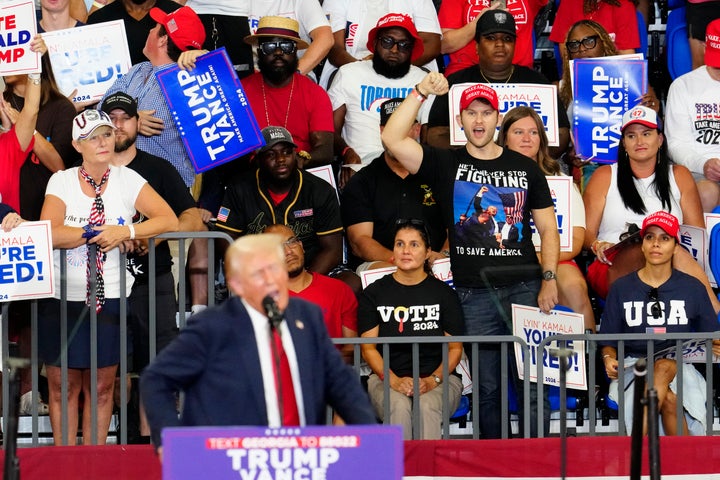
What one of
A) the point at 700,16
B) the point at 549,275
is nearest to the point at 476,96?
the point at 549,275

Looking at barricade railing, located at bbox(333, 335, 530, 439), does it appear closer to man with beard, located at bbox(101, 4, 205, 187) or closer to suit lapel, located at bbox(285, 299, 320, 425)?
man with beard, located at bbox(101, 4, 205, 187)

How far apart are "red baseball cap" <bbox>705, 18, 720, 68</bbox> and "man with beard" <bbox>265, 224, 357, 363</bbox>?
3.56m

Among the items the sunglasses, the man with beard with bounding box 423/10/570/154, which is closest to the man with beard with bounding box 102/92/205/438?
the sunglasses

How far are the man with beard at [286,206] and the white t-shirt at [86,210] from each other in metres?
1.04

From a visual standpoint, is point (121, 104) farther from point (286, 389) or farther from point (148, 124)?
point (286, 389)

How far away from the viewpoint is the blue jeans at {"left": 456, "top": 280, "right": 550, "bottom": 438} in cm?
843

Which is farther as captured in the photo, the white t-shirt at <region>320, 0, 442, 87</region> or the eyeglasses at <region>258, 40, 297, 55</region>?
the white t-shirt at <region>320, 0, 442, 87</region>

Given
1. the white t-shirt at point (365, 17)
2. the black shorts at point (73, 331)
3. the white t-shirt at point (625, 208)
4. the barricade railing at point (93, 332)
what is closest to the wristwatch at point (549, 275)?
the white t-shirt at point (625, 208)

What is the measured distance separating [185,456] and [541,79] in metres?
6.07

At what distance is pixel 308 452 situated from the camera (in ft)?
16.1

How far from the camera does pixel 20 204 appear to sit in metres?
8.87

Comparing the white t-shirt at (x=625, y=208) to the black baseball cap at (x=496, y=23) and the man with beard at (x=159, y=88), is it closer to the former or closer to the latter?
the black baseball cap at (x=496, y=23)

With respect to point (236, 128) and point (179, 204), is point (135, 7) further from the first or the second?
point (179, 204)

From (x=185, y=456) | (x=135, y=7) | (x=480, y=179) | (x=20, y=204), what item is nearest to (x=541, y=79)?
(x=480, y=179)
